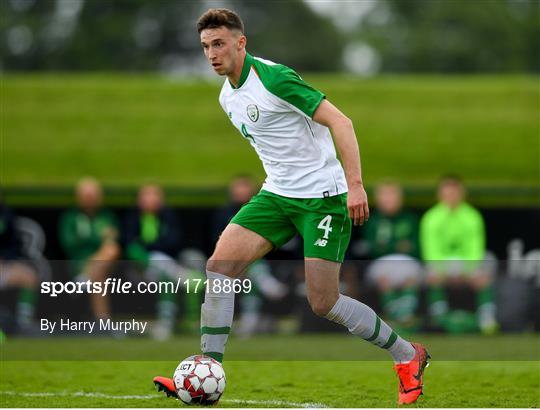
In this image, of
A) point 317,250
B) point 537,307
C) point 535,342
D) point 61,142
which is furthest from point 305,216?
point 61,142

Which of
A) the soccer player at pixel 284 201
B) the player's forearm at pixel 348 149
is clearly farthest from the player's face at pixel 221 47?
the player's forearm at pixel 348 149

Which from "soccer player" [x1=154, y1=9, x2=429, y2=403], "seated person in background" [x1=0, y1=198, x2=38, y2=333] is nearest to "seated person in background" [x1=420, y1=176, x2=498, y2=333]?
"seated person in background" [x1=0, y1=198, x2=38, y2=333]

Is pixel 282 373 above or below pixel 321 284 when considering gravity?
below

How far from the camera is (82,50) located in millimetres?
50000

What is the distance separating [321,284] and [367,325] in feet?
1.37

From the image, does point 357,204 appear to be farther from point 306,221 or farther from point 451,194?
point 451,194

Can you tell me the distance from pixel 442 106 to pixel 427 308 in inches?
429

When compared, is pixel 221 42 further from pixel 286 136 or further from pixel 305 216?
pixel 305 216

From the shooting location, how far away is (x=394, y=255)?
13.7 meters

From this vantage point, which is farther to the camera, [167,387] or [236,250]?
[236,250]

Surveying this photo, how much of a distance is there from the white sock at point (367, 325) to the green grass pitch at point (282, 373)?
345mm

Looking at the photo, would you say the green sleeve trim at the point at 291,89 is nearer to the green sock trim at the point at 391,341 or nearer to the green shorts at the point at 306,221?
the green shorts at the point at 306,221

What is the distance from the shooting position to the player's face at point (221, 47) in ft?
23.6

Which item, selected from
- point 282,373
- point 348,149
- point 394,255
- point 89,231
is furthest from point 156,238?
point 348,149
